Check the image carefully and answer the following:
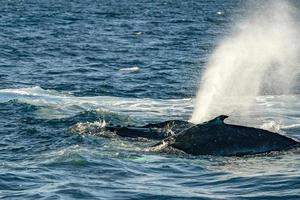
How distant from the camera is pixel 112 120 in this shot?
29.9 metres

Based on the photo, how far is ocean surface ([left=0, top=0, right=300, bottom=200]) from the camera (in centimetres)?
1873

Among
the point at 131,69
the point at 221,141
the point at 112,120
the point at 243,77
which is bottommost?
the point at 221,141

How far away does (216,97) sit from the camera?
38312mm

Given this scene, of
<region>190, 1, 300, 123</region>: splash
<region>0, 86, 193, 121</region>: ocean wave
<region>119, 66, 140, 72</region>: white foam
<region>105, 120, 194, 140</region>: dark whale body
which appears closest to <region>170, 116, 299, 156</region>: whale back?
<region>105, 120, 194, 140</region>: dark whale body

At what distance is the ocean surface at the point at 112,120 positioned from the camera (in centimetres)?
1873

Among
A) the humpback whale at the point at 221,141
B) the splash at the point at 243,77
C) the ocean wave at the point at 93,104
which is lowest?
the humpback whale at the point at 221,141

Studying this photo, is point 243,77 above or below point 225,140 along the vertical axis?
above

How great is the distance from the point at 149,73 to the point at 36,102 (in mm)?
15360

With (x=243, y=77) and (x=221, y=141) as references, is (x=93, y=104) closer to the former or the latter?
(x=221, y=141)

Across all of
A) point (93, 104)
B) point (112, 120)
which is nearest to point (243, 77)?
point (93, 104)

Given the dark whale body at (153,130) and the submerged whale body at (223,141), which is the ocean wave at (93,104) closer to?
the dark whale body at (153,130)

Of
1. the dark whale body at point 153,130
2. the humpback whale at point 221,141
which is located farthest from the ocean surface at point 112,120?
the dark whale body at point 153,130

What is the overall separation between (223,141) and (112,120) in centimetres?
799

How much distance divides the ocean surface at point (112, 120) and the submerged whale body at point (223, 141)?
20.6 inches
